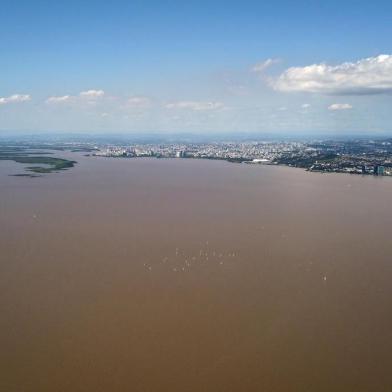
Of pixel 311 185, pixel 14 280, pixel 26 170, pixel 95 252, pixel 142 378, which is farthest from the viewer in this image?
pixel 26 170

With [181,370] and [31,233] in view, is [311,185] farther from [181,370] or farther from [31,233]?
[181,370]

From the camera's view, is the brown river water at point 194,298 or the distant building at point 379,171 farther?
the distant building at point 379,171

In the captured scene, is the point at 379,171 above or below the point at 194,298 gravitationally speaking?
below

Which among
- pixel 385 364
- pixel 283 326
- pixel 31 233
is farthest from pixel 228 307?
pixel 31 233

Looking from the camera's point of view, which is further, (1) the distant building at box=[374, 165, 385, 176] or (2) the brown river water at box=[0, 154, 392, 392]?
(1) the distant building at box=[374, 165, 385, 176]

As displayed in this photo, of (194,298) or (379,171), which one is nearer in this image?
(194,298)

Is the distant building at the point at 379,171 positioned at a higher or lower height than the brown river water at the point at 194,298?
lower

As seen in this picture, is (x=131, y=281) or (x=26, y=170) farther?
(x=26, y=170)

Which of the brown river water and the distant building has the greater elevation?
the brown river water
